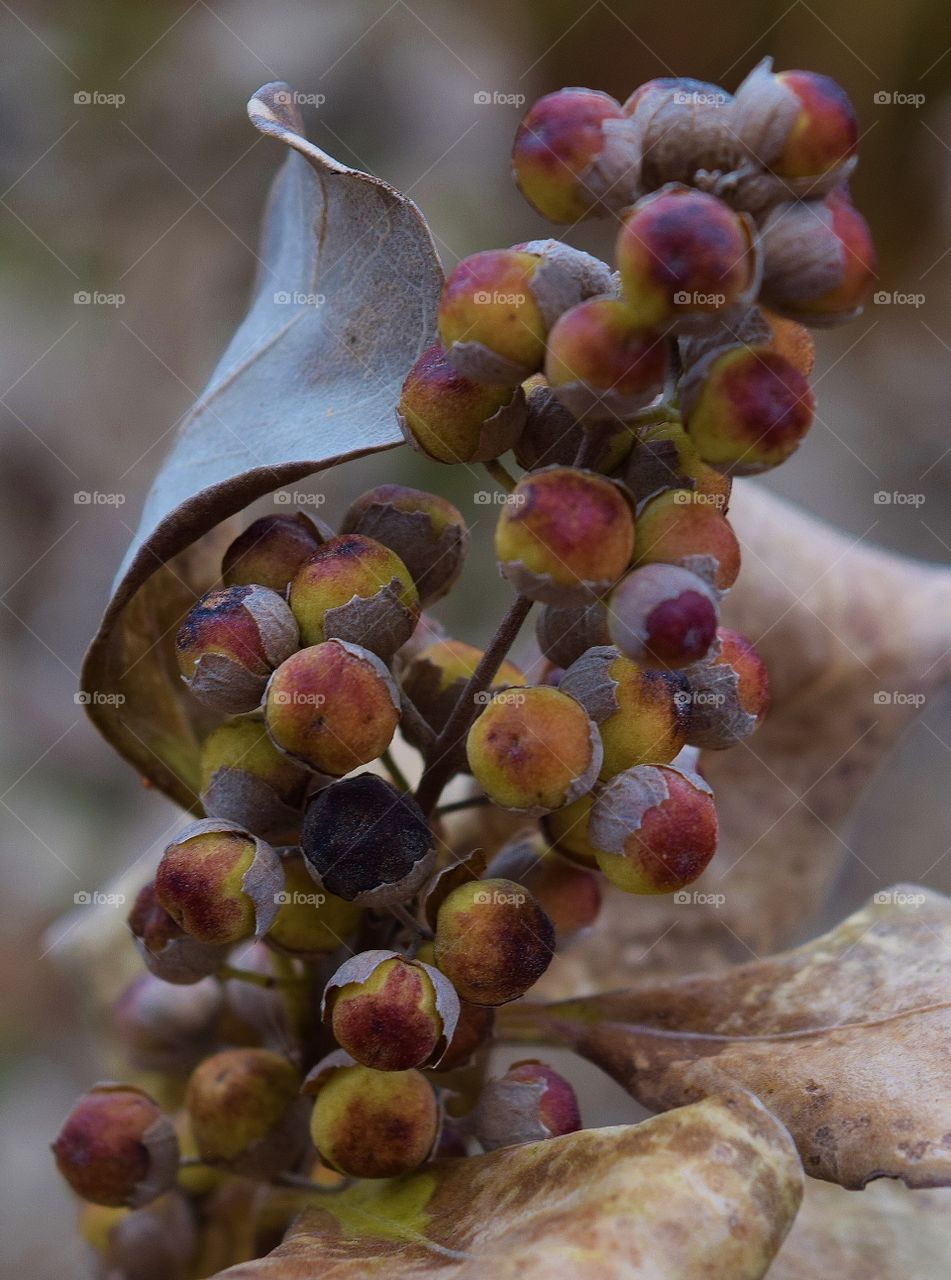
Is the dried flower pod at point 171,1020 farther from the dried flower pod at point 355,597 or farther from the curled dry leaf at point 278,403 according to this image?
the dried flower pod at point 355,597

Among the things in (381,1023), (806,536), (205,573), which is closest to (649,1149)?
(381,1023)

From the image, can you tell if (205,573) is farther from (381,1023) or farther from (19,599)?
(19,599)

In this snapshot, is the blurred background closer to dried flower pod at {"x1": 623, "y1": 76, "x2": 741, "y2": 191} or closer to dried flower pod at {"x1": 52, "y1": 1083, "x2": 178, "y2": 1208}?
dried flower pod at {"x1": 52, "y1": 1083, "x2": 178, "y2": 1208}

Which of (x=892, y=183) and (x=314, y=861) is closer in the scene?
(x=314, y=861)

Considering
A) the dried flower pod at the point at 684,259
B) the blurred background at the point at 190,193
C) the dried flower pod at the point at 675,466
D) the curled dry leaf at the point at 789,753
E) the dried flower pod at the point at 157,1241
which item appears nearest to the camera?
the dried flower pod at the point at 684,259

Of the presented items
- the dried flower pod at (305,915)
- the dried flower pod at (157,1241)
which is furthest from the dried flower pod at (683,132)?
the dried flower pod at (157,1241)

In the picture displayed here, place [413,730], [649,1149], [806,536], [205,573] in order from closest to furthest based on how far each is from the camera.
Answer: [649,1149], [413,730], [205,573], [806,536]
